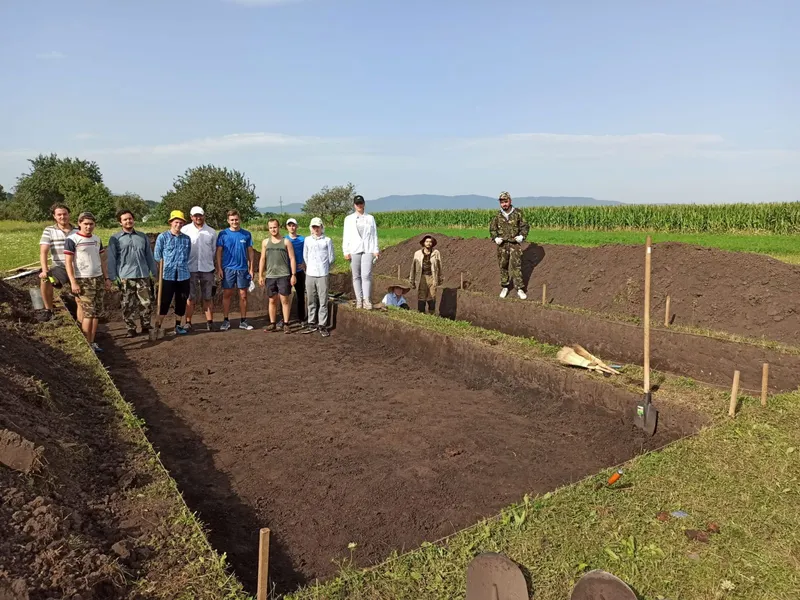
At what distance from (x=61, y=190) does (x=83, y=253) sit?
185ft

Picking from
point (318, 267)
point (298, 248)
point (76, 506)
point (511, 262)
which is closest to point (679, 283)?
point (511, 262)

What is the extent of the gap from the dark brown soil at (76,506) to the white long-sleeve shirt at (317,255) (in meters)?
4.08

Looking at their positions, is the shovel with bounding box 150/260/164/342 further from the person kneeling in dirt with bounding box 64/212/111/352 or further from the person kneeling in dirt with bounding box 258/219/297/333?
the person kneeling in dirt with bounding box 258/219/297/333

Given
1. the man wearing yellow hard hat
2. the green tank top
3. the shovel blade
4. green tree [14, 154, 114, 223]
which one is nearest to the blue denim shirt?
the man wearing yellow hard hat

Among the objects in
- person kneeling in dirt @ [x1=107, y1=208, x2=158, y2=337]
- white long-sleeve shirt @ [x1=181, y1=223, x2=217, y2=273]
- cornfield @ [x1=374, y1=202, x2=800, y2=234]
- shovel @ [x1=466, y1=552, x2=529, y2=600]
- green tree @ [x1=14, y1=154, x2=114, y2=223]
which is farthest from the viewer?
green tree @ [x1=14, y1=154, x2=114, y2=223]

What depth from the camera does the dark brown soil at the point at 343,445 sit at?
3.62 metres

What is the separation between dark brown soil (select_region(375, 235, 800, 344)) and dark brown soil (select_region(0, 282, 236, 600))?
848 centimetres

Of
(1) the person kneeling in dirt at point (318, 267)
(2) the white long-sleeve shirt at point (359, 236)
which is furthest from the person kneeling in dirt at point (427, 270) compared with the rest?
(1) the person kneeling in dirt at point (318, 267)

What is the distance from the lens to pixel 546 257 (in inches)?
520

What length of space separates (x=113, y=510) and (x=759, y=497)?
12.4 feet

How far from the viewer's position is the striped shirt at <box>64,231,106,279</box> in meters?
6.98

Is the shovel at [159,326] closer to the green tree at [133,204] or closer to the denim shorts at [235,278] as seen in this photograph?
the denim shorts at [235,278]

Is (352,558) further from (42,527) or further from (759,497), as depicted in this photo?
(759,497)

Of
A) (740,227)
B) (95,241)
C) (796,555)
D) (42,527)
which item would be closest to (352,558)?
(42,527)
